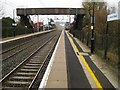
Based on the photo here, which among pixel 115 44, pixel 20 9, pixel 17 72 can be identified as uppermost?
pixel 20 9

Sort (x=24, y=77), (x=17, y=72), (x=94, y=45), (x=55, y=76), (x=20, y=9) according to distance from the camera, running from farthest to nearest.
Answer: (x=20, y=9) < (x=94, y=45) < (x=17, y=72) < (x=24, y=77) < (x=55, y=76)

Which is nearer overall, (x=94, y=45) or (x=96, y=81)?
(x=96, y=81)

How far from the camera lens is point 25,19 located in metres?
98.2

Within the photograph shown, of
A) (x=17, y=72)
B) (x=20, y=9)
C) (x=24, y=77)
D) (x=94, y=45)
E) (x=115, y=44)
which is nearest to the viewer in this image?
(x=24, y=77)

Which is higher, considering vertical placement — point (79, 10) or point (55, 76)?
point (79, 10)

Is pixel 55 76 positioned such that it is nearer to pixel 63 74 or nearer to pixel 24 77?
pixel 63 74

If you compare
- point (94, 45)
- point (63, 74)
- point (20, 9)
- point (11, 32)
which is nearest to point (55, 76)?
point (63, 74)

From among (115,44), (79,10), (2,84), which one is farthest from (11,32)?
(2,84)

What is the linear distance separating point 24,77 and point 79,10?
3138 inches

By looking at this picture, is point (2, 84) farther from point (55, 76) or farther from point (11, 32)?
point (11, 32)

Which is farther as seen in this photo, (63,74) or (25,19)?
(25,19)

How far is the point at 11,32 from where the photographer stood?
75.3 m

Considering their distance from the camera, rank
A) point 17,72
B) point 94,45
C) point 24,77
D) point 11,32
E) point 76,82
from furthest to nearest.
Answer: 1. point 11,32
2. point 94,45
3. point 17,72
4. point 24,77
5. point 76,82

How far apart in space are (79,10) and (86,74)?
8001 centimetres
